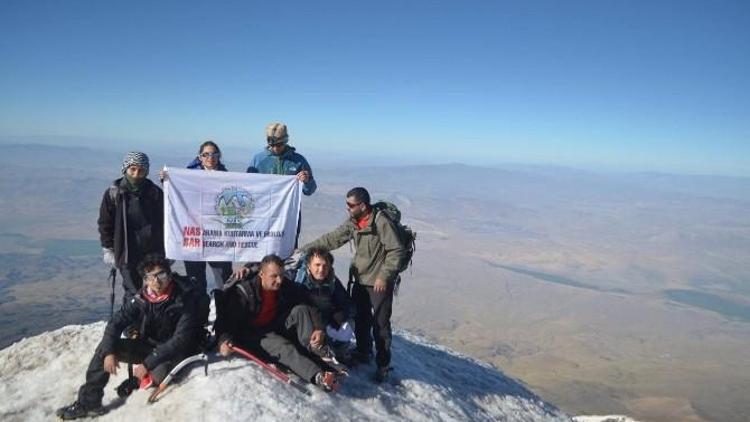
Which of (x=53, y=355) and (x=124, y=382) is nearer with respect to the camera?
(x=124, y=382)

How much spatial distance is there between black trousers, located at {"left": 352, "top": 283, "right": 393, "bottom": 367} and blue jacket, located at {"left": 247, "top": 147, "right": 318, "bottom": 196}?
2648 millimetres

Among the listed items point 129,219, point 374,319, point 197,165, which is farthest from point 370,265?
point 197,165

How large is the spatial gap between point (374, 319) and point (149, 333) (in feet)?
12.0

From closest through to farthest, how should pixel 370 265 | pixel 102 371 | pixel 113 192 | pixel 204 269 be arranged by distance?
pixel 102 371, pixel 113 192, pixel 370 265, pixel 204 269

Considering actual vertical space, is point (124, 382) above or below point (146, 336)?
below

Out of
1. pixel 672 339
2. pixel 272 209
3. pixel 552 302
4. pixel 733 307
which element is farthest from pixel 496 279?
pixel 272 209

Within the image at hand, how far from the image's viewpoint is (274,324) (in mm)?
7297

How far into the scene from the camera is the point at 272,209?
9977 mm

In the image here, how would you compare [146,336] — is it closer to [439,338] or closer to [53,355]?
[53,355]

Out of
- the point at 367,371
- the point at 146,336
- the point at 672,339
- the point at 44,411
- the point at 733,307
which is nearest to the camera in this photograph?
the point at 146,336

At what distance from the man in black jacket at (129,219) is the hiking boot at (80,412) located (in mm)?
1732

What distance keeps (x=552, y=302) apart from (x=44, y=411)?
17828cm

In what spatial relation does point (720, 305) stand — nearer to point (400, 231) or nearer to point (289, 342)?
point (400, 231)

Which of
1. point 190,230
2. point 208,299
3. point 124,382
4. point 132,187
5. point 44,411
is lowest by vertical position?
point 44,411
